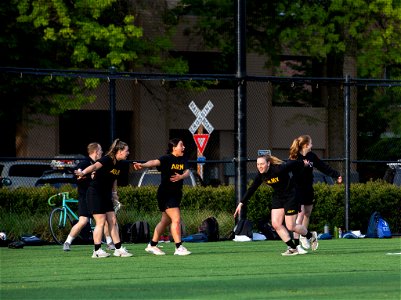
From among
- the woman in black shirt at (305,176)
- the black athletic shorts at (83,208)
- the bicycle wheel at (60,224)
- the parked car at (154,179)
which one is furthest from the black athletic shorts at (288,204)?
the parked car at (154,179)

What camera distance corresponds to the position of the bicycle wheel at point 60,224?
22.9 meters

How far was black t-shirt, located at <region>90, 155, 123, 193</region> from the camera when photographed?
703 inches

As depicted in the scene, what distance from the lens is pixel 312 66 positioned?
152 ft

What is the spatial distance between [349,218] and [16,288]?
1335cm

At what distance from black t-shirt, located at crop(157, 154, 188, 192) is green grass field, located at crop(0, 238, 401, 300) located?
1.10 m

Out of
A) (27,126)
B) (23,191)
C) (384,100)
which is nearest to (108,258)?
(23,191)

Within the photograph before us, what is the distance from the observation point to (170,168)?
18.2m

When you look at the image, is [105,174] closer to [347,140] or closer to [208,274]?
[208,274]

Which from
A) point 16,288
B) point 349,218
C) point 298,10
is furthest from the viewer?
point 298,10

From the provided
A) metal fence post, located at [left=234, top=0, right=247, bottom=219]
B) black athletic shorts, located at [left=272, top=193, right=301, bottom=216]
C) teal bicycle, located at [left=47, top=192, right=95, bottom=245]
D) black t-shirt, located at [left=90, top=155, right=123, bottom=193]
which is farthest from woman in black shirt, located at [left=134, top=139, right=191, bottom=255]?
metal fence post, located at [left=234, top=0, right=247, bottom=219]

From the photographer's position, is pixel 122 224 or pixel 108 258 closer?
pixel 108 258

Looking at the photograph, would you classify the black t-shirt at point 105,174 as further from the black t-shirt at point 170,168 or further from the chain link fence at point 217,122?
the chain link fence at point 217,122

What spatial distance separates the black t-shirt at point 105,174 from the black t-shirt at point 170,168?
2.29 feet

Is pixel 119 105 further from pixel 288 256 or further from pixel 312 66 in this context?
pixel 288 256
